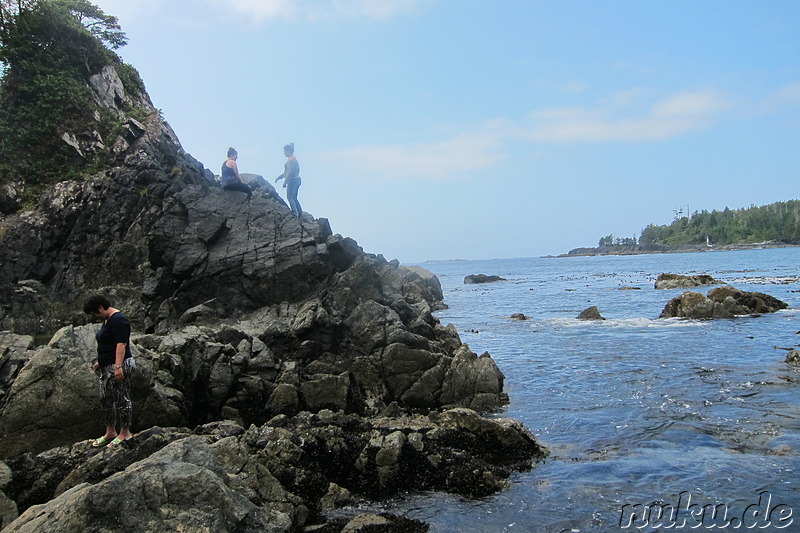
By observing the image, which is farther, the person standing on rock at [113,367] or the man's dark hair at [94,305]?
the person standing on rock at [113,367]

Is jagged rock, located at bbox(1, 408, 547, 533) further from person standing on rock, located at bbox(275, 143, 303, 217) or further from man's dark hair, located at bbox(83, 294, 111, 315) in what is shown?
person standing on rock, located at bbox(275, 143, 303, 217)

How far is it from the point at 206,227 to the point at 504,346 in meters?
15.7

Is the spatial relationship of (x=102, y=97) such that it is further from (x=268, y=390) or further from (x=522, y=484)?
(x=522, y=484)

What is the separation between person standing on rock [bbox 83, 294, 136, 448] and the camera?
9.81m

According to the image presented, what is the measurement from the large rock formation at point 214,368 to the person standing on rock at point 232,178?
386 millimetres

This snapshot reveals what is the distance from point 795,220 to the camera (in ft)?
591

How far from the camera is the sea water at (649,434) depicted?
8898mm

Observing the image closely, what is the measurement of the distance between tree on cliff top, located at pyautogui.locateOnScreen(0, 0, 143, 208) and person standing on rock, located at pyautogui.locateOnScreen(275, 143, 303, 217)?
33.5ft

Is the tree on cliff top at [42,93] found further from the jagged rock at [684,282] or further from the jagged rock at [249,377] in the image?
the jagged rock at [684,282]

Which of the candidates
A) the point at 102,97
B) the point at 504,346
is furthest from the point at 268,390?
the point at 102,97

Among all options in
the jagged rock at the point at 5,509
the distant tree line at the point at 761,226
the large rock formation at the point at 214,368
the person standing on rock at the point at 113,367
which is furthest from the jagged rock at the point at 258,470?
the distant tree line at the point at 761,226

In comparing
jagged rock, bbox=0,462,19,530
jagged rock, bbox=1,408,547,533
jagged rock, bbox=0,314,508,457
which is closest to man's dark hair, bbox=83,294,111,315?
jagged rock, bbox=0,314,508,457

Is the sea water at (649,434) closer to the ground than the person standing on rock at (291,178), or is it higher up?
closer to the ground

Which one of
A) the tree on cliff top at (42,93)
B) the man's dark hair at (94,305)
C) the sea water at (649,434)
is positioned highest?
the tree on cliff top at (42,93)
